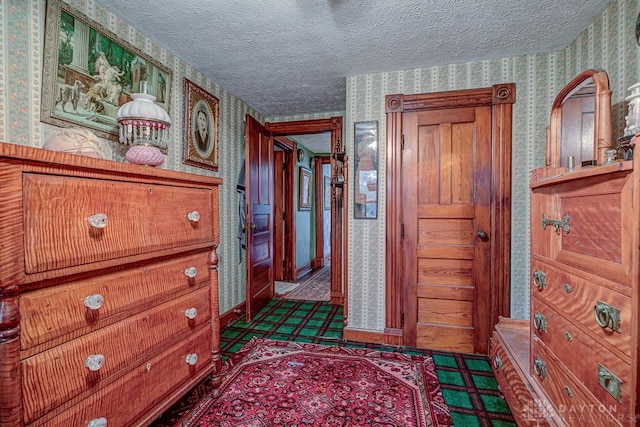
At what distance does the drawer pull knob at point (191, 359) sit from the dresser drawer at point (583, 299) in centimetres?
165

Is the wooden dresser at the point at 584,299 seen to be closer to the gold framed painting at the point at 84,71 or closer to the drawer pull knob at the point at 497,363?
the drawer pull knob at the point at 497,363

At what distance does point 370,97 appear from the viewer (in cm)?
264

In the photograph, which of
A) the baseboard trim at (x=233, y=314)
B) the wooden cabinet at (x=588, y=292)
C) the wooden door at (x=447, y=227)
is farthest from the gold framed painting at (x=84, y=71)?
the wooden cabinet at (x=588, y=292)

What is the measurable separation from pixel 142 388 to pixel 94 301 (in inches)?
18.4

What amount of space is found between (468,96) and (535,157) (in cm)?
72

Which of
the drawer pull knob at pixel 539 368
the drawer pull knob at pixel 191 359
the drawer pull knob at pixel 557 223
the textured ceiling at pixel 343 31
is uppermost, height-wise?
the textured ceiling at pixel 343 31

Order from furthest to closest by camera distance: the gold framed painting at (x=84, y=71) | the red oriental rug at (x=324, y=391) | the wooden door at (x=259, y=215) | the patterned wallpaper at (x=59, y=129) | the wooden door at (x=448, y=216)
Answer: the wooden door at (x=259, y=215) → the wooden door at (x=448, y=216) → the red oriental rug at (x=324, y=391) → the gold framed painting at (x=84, y=71) → the patterned wallpaper at (x=59, y=129)

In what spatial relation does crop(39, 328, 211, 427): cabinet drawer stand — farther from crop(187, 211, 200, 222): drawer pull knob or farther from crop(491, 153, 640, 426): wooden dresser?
crop(491, 153, 640, 426): wooden dresser

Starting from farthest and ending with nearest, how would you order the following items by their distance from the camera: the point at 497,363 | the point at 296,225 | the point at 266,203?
1. the point at 296,225
2. the point at 266,203
3. the point at 497,363

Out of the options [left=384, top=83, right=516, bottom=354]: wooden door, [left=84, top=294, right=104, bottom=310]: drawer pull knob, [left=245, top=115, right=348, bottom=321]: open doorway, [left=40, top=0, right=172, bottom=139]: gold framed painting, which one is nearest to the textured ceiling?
[left=40, top=0, right=172, bottom=139]: gold framed painting

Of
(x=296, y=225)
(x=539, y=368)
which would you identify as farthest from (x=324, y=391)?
(x=296, y=225)

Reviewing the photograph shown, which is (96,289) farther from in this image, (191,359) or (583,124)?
(583,124)

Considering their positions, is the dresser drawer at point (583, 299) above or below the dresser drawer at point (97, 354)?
above

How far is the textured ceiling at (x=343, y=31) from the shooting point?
172cm
